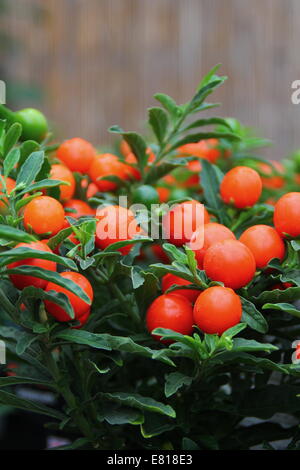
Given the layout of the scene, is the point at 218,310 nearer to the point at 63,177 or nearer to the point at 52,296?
the point at 52,296

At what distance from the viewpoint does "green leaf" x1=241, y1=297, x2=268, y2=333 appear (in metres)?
0.52

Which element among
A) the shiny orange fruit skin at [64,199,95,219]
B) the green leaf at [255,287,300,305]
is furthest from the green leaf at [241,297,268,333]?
the shiny orange fruit skin at [64,199,95,219]

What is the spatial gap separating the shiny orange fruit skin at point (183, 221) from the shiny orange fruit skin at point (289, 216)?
71 millimetres

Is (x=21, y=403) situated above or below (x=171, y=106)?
below

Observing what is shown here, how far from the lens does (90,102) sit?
2807mm

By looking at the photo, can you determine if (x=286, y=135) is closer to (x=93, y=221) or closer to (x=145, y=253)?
(x=145, y=253)

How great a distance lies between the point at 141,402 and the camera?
1.70 ft

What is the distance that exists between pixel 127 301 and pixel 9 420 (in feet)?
1.54

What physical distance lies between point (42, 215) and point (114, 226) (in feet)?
0.21

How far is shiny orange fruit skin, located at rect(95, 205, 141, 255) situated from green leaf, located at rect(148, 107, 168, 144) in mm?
152

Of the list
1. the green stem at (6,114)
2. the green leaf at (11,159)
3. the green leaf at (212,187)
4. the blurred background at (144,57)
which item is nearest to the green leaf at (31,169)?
the green leaf at (11,159)

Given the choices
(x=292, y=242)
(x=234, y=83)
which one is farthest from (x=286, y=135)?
(x=292, y=242)

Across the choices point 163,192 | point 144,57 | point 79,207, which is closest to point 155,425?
point 79,207

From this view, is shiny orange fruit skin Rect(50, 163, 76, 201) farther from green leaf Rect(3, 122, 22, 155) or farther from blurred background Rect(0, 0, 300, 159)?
blurred background Rect(0, 0, 300, 159)
